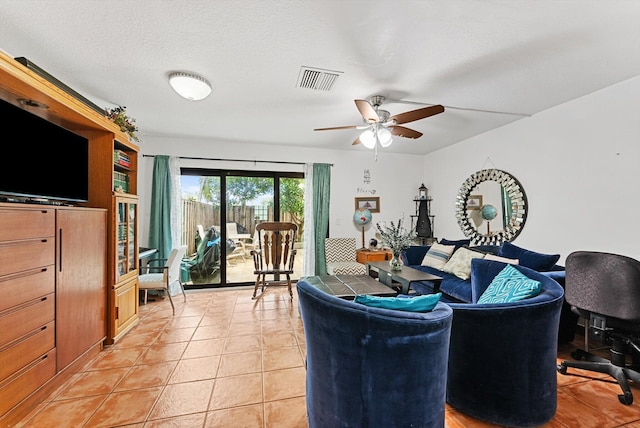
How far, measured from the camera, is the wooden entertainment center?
1608mm

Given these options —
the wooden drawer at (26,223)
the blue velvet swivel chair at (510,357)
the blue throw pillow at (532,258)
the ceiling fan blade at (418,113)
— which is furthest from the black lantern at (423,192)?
the wooden drawer at (26,223)

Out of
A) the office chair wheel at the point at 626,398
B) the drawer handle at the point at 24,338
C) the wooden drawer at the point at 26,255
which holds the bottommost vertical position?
the office chair wheel at the point at 626,398

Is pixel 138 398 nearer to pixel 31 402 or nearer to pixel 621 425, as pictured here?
pixel 31 402

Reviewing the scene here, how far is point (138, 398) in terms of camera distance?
183cm

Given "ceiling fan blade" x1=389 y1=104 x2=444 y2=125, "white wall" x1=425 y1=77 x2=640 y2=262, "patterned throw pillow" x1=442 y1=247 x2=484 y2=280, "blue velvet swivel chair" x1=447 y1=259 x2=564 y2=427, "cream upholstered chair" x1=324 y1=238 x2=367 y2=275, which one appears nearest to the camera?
"blue velvet swivel chair" x1=447 y1=259 x2=564 y2=427

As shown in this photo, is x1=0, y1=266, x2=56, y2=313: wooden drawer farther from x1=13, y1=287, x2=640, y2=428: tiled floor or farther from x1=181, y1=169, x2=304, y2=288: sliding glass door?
x1=181, y1=169, x2=304, y2=288: sliding glass door

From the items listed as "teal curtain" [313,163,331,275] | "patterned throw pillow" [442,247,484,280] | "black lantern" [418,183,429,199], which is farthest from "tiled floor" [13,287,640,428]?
"black lantern" [418,183,429,199]

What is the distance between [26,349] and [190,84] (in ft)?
7.15

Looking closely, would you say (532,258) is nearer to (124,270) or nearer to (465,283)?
(465,283)

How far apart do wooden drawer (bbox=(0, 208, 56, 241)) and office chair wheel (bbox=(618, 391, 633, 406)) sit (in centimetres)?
395

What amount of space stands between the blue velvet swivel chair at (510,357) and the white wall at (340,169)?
3.50m

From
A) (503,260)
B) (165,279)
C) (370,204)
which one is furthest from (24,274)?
(370,204)

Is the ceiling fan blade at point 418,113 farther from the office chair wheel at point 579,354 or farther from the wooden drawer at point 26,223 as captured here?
the wooden drawer at point 26,223

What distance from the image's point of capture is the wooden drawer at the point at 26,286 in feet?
5.16
